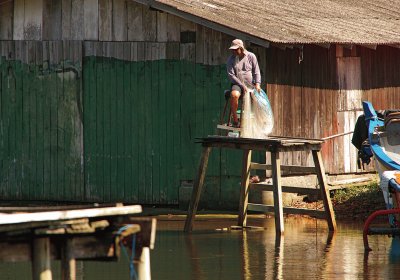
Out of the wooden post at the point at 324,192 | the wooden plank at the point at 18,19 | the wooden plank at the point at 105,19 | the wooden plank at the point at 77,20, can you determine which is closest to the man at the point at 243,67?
the wooden post at the point at 324,192

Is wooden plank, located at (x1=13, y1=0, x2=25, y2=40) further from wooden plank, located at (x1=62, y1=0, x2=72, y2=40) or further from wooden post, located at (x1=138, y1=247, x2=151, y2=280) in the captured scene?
wooden post, located at (x1=138, y1=247, x2=151, y2=280)

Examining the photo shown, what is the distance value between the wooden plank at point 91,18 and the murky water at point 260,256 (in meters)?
4.27

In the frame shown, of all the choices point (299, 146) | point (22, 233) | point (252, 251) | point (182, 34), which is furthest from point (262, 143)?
point (22, 233)

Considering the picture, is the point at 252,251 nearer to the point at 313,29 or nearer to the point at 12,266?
the point at 12,266

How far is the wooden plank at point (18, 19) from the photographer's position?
22.5 m

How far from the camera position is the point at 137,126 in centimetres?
2181

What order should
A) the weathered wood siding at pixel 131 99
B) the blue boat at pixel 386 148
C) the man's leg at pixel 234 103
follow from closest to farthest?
the blue boat at pixel 386 148 < the man's leg at pixel 234 103 < the weathered wood siding at pixel 131 99

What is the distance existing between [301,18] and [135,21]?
9.89 ft

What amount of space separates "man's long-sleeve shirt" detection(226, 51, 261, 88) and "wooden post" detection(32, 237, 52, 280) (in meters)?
9.44

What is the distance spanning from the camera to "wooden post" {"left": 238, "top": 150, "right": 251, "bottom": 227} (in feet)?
62.3

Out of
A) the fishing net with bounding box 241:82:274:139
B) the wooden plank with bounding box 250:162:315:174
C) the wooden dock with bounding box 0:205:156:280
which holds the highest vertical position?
the fishing net with bounding box 241:82:274:139

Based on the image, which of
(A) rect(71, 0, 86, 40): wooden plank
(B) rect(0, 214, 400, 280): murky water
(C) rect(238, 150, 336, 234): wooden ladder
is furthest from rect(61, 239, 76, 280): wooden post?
(A) rect(71, 0, 86, 40): wooden plank

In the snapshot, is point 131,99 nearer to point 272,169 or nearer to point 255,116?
point 255,116

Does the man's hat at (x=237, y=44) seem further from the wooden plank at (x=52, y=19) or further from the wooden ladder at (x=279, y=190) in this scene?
the wooden plank at (x=52, y=19)
